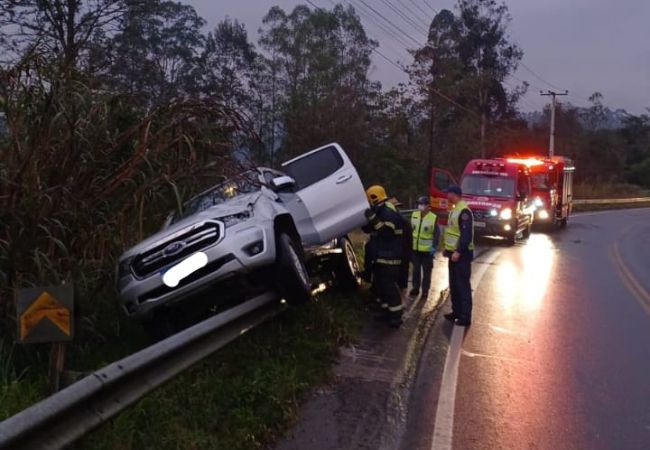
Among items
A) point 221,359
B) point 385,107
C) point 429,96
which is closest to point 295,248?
point 221,359

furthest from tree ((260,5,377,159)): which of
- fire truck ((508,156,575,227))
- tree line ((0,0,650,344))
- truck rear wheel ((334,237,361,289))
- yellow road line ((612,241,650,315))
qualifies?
truck rear wheel ((334,237,361,289))

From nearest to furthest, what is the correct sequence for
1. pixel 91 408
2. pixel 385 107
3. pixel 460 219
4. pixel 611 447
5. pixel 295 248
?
pixel 91 408 → pixel 611 447 → pixel 295 248 → pixel 460 219 → pixel 385 107

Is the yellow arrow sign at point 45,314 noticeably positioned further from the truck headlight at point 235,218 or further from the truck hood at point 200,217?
the truck headlight at point 235,218

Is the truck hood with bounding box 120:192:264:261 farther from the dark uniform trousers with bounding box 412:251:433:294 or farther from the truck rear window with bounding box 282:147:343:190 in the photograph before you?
the dark uniform trousers with bounding box 412:251:433:294

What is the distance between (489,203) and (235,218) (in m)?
14.6

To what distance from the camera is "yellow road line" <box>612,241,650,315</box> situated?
38.8 ft

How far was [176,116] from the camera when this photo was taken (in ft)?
22.7

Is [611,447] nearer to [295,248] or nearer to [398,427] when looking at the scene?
[398,427]

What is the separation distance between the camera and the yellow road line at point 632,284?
38.8ft

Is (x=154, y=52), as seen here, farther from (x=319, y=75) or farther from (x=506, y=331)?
(x=319, y=75)

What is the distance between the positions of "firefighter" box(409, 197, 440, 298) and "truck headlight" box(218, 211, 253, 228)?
183 inches

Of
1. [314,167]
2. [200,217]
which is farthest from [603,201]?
[200,217]

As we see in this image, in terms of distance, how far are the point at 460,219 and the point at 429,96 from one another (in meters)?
32.4

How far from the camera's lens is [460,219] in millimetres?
9180
